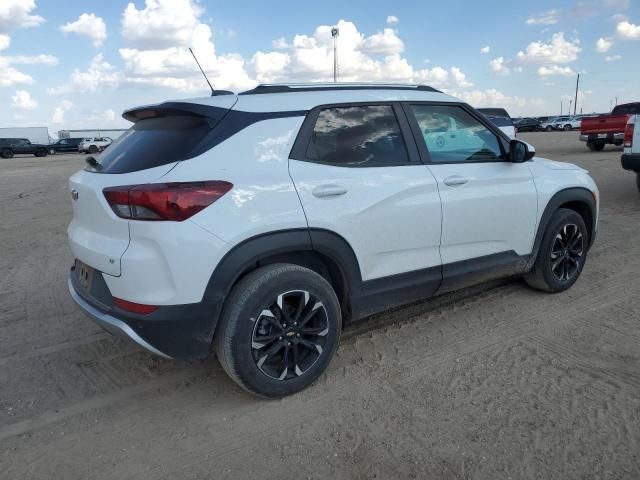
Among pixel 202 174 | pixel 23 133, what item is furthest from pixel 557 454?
pixel 23 133

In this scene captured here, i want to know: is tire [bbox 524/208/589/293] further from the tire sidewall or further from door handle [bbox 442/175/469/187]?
door handle [bbox 442/175/469/187]

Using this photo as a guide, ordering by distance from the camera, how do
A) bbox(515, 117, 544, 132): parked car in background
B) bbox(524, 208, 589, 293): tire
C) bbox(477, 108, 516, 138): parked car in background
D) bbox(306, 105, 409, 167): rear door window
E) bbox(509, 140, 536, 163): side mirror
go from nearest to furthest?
bbox(306, 105, 409, 167): rear door window < bbox(509, 140, 536, 163): side mirror < bbox(524, 208, 589, 293): tire < bbox(477, 108, 516, 138): parked car in background < bbox(515, 117, 544, 132): parked car in background

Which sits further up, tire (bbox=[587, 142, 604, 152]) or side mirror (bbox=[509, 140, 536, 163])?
side mirror (bbox=[509, 140, 536, 163])

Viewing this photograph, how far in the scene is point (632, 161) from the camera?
8.45 metres

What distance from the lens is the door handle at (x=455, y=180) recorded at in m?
3.59

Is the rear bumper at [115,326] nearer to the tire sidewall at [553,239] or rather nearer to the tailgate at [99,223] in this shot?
the tailgate at [99,223]

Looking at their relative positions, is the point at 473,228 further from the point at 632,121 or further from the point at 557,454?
the point at 632,121

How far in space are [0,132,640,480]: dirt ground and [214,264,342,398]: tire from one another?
18cm

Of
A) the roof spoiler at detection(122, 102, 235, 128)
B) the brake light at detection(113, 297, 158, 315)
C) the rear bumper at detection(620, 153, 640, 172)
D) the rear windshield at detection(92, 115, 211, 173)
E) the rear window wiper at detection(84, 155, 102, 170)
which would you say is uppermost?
the roof spoiler at detection(122, 102, 235, 128)

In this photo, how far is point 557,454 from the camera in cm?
250

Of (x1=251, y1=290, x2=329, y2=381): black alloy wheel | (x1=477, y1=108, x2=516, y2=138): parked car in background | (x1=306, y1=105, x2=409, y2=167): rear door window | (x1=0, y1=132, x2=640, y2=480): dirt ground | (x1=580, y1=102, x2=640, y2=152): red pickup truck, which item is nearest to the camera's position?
(x1=0, y1=132, x2=640, y2=480): dirt ground

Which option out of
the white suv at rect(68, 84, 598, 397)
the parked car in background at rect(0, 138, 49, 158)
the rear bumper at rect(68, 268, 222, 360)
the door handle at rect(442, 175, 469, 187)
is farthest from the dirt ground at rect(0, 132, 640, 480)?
the parked car in background at rect(0, 138, 49, 158)

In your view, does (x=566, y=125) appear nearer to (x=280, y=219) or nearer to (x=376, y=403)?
(x=376, y=403)

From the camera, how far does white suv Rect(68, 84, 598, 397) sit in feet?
8.78
